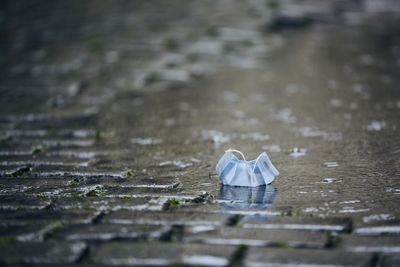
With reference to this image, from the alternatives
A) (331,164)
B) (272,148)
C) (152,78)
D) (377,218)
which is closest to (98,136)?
(272,148)

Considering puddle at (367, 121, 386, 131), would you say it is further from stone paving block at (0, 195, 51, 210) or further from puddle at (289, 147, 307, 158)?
stone paving block at (0, 195, 51, 210)

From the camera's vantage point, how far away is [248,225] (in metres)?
3.37

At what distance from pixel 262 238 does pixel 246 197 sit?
789 millimetres

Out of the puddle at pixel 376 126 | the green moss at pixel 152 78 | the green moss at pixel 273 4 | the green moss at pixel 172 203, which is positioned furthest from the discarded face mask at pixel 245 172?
the green moss at pixel 273 4

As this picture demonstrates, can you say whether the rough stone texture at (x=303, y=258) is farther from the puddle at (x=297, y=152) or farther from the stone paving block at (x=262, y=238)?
the puddle at (x=297, y=152)

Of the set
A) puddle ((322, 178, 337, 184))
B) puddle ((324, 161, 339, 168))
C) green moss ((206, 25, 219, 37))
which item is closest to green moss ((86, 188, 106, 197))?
puddle ((322, 178, 337, 184))

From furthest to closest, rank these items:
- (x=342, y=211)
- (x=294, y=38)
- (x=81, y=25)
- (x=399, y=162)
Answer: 1. (x=81, y=25)
2. (x=294, y=38)
3. (x=399, y=162)
4. (x=342, y=211)

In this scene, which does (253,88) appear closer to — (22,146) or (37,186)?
(22,146)

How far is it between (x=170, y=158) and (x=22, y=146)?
1.05 meters

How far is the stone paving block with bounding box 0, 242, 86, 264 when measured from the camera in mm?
2881

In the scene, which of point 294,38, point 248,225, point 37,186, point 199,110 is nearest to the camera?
point 248,225

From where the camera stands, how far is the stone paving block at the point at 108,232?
10.4 ft

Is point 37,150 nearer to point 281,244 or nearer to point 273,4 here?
point 281,244

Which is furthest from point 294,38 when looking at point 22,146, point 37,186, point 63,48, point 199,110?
point 37,186
